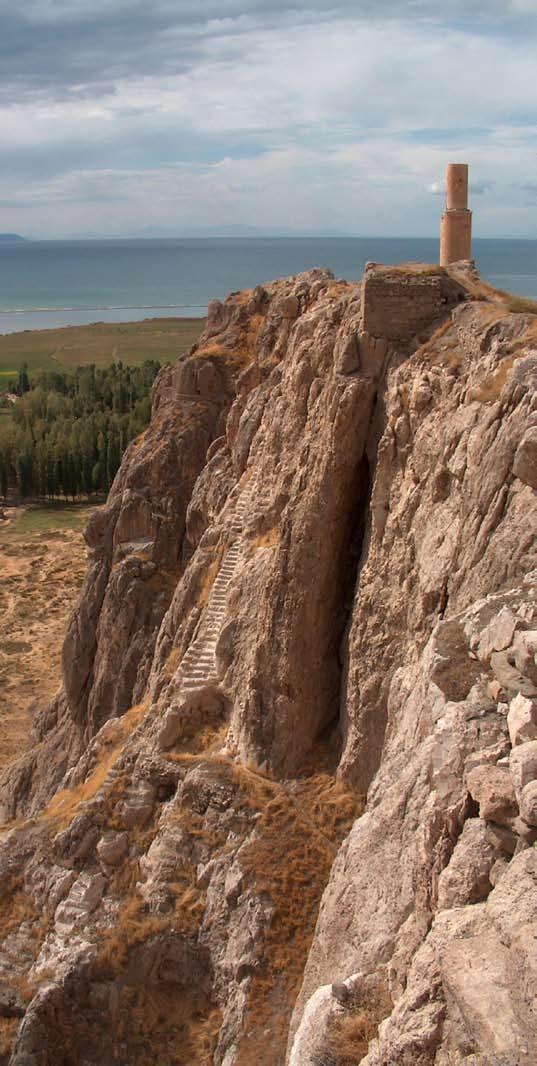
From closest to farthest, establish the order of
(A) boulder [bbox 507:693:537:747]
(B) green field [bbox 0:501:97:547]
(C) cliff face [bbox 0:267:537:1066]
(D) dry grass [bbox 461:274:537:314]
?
(C) cliff face [bbox 0:267:537:1066] < (A) boulder [bbox 507:693:537:747] < (D) dry grass [bbox 461:274:537:314] < (B) green field [bbox 0:501:97:547]

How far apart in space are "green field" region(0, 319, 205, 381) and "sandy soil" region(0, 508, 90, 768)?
86.0 metres

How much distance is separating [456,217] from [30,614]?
3499 centimetres

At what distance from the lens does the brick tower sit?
24.5m

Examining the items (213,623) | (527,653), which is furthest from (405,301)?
(527,653)

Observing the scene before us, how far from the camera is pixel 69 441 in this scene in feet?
275

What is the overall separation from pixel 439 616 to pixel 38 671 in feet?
109

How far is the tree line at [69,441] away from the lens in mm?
82750

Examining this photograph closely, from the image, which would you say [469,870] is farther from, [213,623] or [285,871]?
[213,623]

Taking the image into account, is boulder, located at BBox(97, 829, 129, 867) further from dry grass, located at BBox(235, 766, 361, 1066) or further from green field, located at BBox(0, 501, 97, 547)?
green field, located at BBox(0, 501, 97, 547)

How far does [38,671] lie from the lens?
43.3m

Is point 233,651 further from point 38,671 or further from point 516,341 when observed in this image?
point 38,671

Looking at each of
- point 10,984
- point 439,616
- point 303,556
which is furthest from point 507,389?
point 10,984

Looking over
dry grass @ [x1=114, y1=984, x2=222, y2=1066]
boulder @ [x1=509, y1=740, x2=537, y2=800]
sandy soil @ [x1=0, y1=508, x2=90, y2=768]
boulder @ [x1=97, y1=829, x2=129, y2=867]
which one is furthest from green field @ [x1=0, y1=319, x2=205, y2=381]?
boulder @ [x1=509, y1=740, x2=537, y2=800]

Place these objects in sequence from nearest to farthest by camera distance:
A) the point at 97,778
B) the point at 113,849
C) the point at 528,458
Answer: the point at 528,458
the point at 113,849
the point at 97,778
